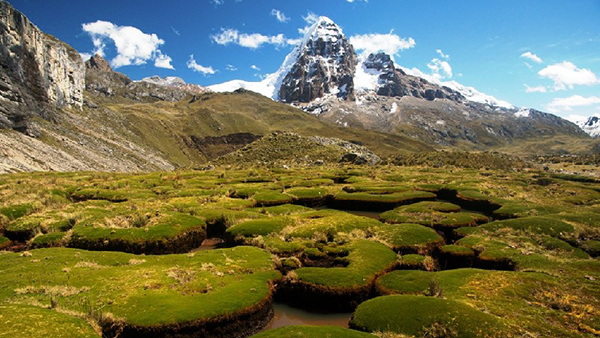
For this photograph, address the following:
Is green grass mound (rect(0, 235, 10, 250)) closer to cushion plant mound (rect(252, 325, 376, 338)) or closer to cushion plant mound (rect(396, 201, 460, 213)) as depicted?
cushion plant mound (rect(252, 325, 376, 338))

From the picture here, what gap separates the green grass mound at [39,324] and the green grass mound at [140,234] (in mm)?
13500

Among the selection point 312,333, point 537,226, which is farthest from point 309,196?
point 312,333

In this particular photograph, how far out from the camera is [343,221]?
111 feet

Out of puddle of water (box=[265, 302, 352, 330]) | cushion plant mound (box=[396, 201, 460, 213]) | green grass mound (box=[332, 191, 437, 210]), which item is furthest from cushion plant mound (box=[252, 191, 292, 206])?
puddle of water (box=[265, 302, 352, 330])

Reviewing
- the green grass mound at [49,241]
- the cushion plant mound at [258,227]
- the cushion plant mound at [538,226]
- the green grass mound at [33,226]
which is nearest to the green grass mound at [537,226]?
the cushion plant mound at [538,226]

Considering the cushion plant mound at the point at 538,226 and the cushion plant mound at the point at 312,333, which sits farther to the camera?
the cushion plant mound at the point at 538,226

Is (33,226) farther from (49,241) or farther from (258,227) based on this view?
(258,227)

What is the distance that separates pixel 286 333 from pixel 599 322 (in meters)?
14.5

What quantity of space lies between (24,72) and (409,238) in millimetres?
146642

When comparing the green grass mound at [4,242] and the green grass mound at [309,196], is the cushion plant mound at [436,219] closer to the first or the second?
the green grass mound at [309,196]

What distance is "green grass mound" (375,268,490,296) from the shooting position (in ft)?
63.6

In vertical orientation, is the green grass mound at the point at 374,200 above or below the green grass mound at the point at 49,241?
above

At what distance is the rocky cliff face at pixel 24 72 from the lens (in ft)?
336

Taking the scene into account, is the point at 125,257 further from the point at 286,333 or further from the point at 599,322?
the point at 599,322
